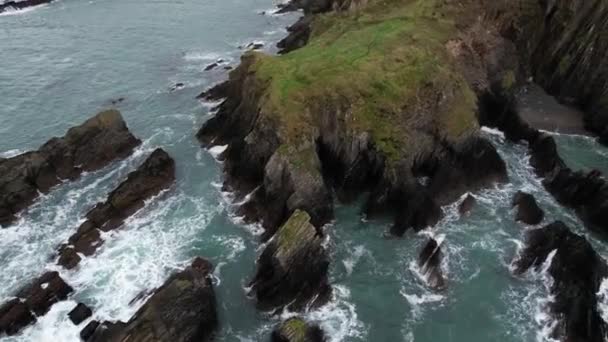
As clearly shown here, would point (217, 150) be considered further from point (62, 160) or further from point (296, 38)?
point (296, 38)

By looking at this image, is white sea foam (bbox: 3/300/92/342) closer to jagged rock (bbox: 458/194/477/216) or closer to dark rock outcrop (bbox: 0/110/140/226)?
dark rock outcrop (bbox: 0/110/140/226)

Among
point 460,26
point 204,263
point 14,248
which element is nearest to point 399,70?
point 460,26

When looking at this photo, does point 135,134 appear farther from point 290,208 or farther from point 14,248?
point 290,208

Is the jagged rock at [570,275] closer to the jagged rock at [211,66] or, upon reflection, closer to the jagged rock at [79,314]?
the jagged rock at [79,314]

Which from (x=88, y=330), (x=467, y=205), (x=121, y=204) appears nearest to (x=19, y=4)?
(x=121, y=204)

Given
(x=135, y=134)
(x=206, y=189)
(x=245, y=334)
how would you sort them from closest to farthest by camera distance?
(x=245, y=334) < (x=206, y=189) < (x=135, y=134)

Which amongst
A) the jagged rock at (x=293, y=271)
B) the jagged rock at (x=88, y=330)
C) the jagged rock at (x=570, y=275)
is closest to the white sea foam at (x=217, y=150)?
the jagged rock at (x=293, y=271)
